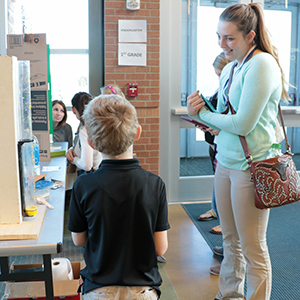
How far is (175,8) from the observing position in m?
3.71

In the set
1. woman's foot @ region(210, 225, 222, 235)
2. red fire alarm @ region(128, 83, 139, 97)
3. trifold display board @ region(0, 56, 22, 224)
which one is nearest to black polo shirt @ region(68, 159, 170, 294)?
trifold display board @ region(0, 56, 22, 224)

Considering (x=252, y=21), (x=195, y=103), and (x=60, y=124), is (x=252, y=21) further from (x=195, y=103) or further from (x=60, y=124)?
(x=60, y=124)

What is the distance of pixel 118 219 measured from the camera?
3.72ft

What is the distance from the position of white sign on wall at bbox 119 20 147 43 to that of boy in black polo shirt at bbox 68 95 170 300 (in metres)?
2.54

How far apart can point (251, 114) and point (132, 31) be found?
2303mm

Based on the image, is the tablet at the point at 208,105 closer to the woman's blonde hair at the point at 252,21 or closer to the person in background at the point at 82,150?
the woman's blonde hair at the point at 252,21

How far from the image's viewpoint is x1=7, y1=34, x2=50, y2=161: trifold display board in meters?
2.43

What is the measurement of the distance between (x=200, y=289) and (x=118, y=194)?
1.42 metres

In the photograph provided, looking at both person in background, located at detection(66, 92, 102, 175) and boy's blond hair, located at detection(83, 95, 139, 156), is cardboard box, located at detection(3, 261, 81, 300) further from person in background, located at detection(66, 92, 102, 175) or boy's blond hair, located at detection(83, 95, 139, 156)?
person in background, located at detection(66, 92, 102, 175)

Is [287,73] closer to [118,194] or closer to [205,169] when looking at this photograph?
[205,169]

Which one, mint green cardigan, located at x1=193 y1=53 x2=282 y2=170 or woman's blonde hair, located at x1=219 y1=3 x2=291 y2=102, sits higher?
woman's blonde hair, located at x1=219 y1=3 x2=291 y2=102

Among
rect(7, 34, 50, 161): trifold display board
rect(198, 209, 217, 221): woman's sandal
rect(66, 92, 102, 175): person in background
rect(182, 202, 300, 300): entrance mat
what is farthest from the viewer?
rect(198, 209, 217, 221): woman's sandal

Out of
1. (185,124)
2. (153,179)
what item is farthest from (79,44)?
(153,179)

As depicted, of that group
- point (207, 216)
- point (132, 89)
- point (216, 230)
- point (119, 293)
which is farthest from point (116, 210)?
point (132, 89)
